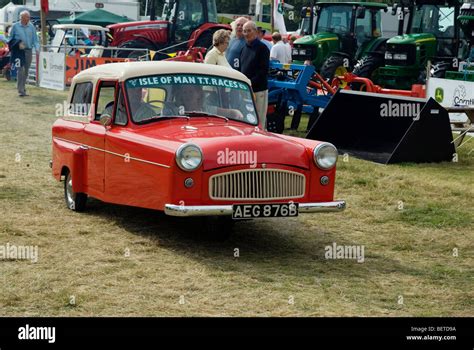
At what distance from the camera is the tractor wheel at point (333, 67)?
74.2 feet

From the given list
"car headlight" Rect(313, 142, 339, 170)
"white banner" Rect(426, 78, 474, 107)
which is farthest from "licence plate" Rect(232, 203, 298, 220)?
"white banner" Rect(426, 78, 474, 107)

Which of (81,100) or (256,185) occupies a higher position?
(81,100)

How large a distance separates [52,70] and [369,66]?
9.09 metres

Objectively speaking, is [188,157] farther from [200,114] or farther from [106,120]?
[106,120]

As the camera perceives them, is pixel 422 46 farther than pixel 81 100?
Yes

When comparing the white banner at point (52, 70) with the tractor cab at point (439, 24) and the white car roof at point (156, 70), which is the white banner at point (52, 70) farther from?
the white car roof at point (156, 70)

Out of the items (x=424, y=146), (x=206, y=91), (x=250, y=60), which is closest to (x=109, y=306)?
(x=206, y=91)

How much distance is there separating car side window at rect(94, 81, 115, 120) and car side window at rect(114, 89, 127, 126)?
0.33ft

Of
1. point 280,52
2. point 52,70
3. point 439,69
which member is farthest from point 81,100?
point 52,70

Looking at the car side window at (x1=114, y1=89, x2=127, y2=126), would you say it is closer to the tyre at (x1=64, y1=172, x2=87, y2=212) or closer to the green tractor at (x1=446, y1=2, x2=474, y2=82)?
the tyre at (x1=64, y1=172, x2=87, y2=212)

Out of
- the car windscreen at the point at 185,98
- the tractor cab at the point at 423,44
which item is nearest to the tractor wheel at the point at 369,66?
the tractor cab at the point at 423,44

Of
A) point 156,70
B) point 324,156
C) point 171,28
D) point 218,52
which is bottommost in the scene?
point 171,28

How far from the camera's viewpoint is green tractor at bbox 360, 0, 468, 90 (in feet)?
73.6

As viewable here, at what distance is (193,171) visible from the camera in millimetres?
8156
